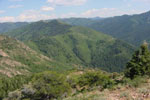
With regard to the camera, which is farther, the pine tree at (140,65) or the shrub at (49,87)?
the shrub at (49,87)

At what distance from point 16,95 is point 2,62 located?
14502cm

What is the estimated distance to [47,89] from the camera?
1661 inches

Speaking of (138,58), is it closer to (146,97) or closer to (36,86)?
(146,97)

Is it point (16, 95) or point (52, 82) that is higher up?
point (52, 82)

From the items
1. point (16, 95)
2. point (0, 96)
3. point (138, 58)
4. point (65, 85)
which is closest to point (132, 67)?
point (138, 58)

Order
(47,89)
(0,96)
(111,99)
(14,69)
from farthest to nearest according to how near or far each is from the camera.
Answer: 1. (14,69)
2. (0,96)
3. (47,89)
4. (111,99)

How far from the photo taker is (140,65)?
3192 cm

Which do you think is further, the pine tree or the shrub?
the shrub

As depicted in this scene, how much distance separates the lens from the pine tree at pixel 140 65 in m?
31.4

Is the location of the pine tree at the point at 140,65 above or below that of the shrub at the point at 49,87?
above

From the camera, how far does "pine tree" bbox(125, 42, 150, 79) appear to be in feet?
103

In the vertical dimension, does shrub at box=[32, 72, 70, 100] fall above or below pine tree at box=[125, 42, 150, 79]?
below

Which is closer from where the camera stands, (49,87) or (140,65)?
(140,65)

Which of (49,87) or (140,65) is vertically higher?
(140,65)
